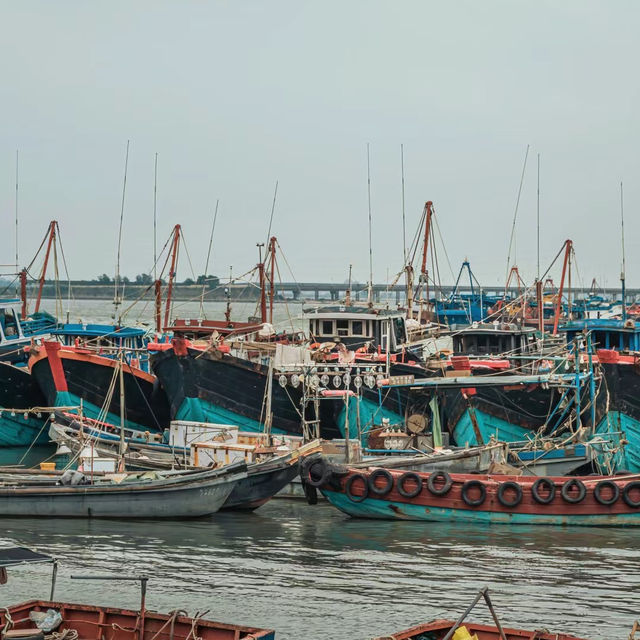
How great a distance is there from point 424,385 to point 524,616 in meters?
14.8

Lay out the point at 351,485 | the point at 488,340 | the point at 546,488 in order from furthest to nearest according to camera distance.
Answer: the point at 488,340 < the point at 351,485 < the point at 546,488

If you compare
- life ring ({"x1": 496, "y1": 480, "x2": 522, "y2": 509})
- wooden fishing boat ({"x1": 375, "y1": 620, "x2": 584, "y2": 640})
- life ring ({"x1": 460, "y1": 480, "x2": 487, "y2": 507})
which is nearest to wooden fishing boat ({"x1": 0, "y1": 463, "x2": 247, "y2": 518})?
life ring ({"x1": 460, "y1": 480, "x2": 487, "y2": 507})

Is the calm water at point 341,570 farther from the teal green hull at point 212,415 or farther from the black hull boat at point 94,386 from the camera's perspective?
the black hull boat at point 94,386

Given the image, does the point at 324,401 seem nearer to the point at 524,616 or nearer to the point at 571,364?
the point at 571,364

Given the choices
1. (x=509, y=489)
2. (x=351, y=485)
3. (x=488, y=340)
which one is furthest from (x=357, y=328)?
(x=509, y=489)

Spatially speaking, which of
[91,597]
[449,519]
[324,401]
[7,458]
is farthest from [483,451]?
[7,458]

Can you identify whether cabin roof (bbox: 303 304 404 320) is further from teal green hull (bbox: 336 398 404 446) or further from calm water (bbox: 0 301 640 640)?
calm water (bbox: 0 301 640 640)

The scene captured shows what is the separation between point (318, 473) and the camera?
95.0 ft

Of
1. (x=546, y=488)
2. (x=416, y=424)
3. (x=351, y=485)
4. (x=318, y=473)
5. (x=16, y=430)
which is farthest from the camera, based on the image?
(x=16, y=430)

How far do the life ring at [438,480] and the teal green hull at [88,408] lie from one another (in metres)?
18.3

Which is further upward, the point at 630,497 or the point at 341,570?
the point at 630,497

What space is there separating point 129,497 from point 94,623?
1211 cm

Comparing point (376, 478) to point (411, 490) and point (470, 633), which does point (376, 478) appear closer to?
point (411, 490)

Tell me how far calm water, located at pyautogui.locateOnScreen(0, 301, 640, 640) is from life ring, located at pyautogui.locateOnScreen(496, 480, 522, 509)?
2.07ft
